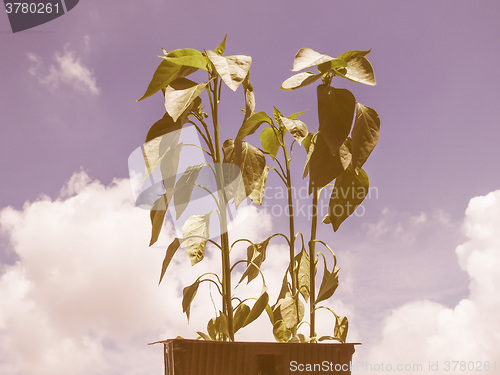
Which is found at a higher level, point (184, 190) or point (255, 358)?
point (184, 190)

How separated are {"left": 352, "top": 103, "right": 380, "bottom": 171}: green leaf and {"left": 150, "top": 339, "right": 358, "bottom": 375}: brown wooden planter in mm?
451

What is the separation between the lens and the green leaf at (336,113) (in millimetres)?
1235

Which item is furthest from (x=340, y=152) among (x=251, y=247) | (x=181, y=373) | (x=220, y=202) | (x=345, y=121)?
(x=181, y=373)

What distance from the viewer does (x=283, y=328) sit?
129 centimetres

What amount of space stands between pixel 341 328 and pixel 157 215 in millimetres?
594

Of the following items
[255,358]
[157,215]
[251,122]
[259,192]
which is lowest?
[255,358]

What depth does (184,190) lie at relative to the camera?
4.41 feet

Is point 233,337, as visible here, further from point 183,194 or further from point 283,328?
point 183,194

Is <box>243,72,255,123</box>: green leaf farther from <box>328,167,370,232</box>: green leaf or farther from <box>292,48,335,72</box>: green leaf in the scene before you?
<box>328,167,370,232</box>: green leaf

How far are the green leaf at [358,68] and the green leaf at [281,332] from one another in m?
Answer: 0.64

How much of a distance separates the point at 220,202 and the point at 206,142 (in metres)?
0.17

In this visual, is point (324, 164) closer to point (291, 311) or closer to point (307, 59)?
point (307, 59)

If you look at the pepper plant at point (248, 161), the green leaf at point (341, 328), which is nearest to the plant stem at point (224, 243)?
the pepper plant at point (248, 161)

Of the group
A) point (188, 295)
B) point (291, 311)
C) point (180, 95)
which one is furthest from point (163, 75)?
point (291, 311)
